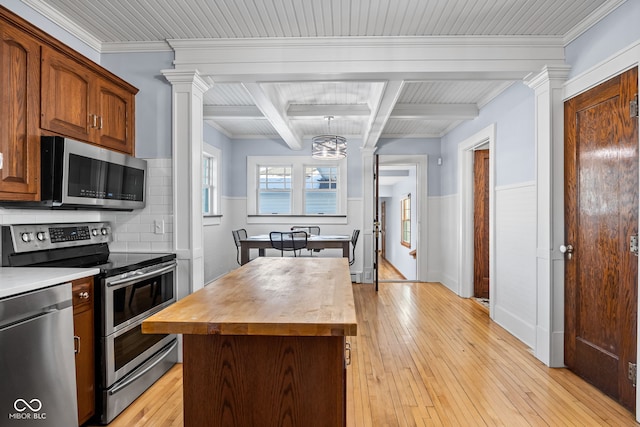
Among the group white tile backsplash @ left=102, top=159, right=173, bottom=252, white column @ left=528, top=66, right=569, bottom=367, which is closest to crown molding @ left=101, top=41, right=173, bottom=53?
white tile backsplash @ left=102, top=159, right=173, bottom=252

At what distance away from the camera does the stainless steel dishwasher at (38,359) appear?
5.10ft

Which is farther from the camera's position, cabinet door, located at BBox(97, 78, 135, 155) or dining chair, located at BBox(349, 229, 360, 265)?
dining chair, located at BBox(349, 229, 360, 265)

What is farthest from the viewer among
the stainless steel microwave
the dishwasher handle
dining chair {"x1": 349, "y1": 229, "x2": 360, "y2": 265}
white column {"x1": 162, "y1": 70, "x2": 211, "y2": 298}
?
dining chair {"x1": 349, "y1": 229, "x2": 360, "y2": 265}

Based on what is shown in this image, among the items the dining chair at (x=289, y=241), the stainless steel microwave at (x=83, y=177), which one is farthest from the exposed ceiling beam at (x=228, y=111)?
the stainless steel microwave at (x=83, y=177)

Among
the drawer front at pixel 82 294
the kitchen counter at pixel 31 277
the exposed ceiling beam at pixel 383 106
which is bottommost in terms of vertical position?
the drawer front at pixel 82 294

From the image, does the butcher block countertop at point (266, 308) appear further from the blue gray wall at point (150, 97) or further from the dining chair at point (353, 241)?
the dining chair at point (353, 241)

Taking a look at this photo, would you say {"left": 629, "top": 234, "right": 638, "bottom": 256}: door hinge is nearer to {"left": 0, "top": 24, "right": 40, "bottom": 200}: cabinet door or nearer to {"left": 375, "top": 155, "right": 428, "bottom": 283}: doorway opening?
{"left": 375, "top": 155, "right": 428, "bottom": 283}: doorway opening

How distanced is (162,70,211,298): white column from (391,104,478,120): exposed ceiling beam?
266cm

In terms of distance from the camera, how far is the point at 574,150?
2754 millimetres

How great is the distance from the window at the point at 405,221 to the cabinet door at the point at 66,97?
23.5 ft

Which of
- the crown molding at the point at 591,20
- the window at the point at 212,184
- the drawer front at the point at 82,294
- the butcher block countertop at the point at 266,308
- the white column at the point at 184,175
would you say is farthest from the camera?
the window at the point at 212,184

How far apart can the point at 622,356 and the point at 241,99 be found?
4.21 meters

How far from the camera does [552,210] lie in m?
2.87

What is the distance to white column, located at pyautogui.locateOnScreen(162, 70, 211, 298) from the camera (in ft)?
9.74
